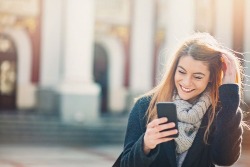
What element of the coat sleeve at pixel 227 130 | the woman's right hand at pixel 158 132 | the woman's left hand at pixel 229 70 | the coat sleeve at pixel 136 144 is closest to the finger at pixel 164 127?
the woman's right hand at pixel 158 132

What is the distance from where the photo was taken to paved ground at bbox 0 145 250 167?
818 cm

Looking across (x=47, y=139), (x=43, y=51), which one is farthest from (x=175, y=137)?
(x=43, y=51)

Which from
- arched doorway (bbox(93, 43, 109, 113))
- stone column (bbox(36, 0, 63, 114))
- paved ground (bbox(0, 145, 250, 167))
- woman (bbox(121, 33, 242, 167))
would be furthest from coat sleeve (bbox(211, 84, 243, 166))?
arched doorway (bbox(93, 43, 109, 113))

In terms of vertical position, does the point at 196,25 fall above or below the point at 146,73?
above

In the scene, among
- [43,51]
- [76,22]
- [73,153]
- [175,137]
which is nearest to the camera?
[175,137]

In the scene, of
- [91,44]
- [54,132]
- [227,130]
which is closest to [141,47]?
[91,44]

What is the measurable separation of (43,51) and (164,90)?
14123 mm

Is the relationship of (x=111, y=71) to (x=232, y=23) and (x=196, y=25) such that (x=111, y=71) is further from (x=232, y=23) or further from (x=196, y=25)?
(x=232, y=23)

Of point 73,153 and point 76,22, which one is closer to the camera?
point 73,153

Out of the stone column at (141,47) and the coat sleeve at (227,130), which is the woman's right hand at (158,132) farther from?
the stone column at (141,47)

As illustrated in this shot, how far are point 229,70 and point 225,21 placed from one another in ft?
49.4

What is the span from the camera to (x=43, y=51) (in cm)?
1578

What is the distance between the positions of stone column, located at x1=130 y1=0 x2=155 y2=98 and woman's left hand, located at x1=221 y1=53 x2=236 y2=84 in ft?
49.9

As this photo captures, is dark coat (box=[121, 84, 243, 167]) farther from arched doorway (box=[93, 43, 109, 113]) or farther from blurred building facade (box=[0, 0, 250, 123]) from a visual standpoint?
arched doorway (box=[93, 43, 109, 113])
